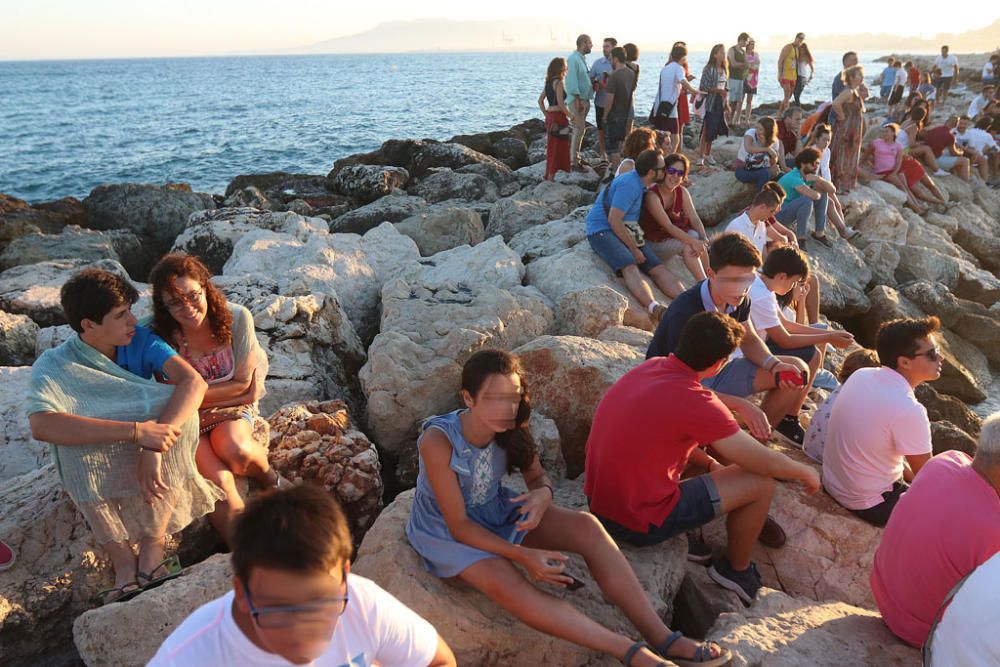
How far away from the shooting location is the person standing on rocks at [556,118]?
418 inches

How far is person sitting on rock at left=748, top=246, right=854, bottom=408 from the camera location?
5.03 metres

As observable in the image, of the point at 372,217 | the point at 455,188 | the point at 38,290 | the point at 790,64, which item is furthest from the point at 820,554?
the point at 790,64

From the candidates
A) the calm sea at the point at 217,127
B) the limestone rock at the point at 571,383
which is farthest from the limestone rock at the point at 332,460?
the calm sea at the point at 217,127

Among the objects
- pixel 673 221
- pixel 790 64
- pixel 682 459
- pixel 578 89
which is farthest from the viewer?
pixel 790 64

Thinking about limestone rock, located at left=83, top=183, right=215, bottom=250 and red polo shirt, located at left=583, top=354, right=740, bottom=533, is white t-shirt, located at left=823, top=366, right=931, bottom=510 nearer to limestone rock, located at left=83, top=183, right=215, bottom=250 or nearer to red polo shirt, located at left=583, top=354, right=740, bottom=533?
red polo shirt, located at left=583, top=354, right=740, bottom=533

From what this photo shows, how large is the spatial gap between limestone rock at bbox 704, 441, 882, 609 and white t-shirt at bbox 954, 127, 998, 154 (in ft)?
48.3

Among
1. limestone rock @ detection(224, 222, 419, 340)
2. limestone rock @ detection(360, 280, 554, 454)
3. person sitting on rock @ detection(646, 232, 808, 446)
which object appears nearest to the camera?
person sitting on rock @ detection(646, 232, 808, 446)

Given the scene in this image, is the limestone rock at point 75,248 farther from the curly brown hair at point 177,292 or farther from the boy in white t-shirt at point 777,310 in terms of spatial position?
the boy in white t-shirt at point 777,310

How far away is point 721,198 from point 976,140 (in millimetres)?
10020

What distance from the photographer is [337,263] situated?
22.8ft

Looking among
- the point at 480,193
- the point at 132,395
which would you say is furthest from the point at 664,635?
the point at 480,193

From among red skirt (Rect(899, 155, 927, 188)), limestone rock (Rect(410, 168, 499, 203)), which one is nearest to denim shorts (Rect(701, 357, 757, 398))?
limestone rock (Rect(410, 168, 499, 203))

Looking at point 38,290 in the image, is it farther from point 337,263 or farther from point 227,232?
point 337,263

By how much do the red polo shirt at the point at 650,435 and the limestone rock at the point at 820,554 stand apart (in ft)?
2.61
